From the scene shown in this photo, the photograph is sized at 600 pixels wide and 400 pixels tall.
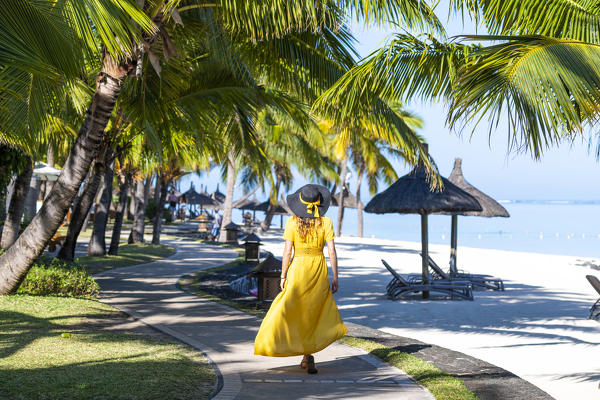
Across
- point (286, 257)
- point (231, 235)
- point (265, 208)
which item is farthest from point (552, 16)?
point (265, 208)

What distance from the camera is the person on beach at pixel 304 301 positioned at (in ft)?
18.1

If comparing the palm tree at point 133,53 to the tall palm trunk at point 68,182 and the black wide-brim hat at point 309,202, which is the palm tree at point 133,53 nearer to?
the tall palm trunk at point 68,182

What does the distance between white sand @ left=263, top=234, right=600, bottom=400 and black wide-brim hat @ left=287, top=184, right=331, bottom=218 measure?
259 centimetres

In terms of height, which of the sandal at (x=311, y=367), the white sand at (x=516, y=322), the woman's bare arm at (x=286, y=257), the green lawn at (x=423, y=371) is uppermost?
the woman's bare arm at (x=286, y=257)

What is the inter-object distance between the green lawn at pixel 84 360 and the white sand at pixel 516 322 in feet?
10.8

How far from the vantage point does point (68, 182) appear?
25.8ft

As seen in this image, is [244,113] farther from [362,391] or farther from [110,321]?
[362,391]

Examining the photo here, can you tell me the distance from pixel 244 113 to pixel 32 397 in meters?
7.84

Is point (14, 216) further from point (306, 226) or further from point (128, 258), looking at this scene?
point (306, 226)

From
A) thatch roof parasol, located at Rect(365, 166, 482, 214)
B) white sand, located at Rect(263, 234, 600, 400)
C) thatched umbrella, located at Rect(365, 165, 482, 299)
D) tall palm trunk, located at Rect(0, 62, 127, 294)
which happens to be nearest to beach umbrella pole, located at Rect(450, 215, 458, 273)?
white sand, located at Rect(263, 234, 600, 400)

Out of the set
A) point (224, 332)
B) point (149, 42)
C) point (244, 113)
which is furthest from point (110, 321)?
point (244, 113)

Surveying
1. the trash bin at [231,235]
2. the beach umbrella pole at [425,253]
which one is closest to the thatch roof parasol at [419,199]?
the beach umbrella pole at [425,253]

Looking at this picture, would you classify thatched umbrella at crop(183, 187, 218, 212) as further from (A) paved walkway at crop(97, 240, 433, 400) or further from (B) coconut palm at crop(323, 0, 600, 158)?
(B) coconut palm at crop(323, 0, 600, 158)

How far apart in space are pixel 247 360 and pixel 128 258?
484 inches
